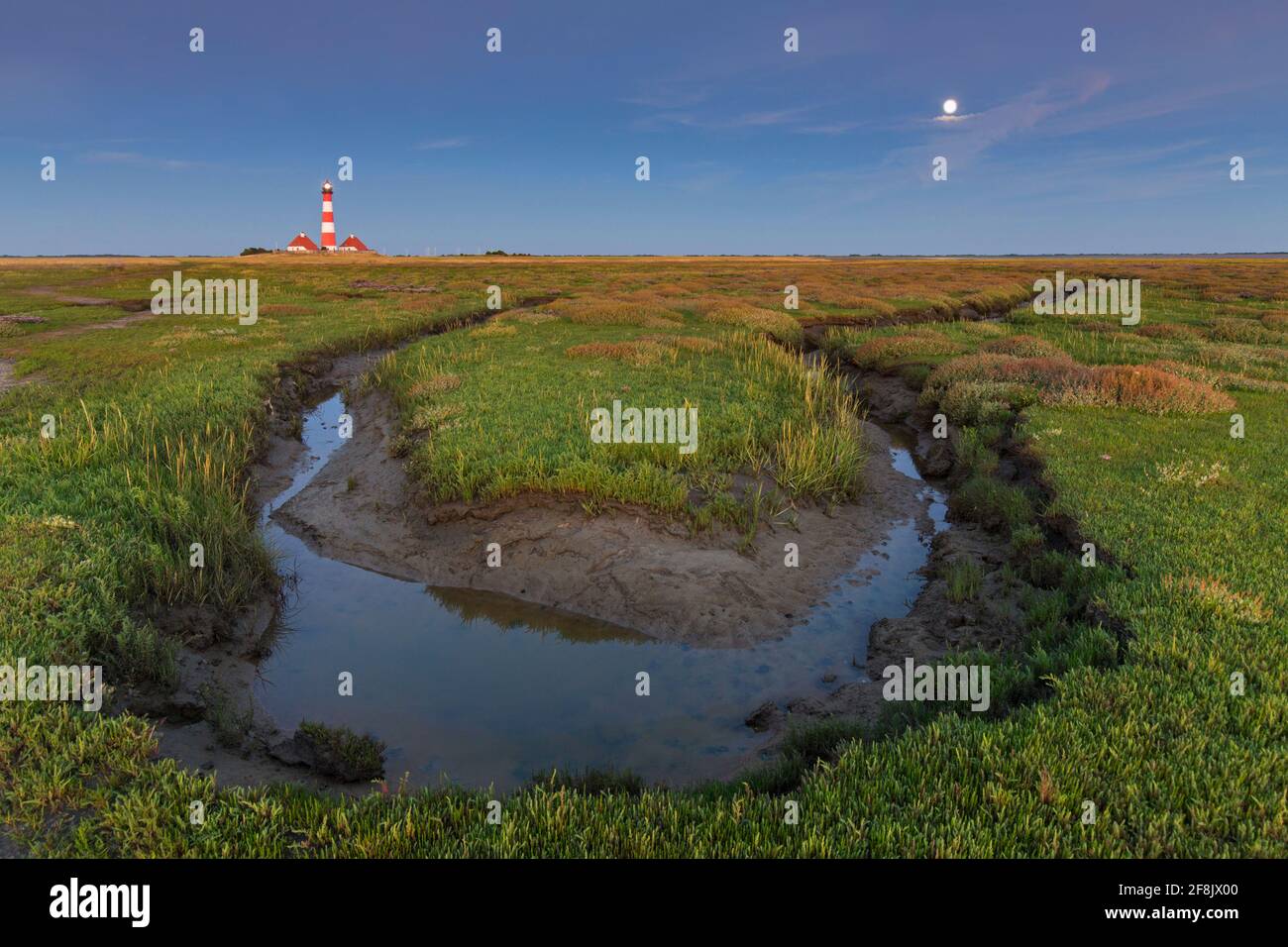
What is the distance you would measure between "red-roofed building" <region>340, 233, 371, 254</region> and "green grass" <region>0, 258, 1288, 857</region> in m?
171

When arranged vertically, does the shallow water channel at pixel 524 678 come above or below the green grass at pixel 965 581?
below

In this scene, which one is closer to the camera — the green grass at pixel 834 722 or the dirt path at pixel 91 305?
the green grass at pixel 834 722

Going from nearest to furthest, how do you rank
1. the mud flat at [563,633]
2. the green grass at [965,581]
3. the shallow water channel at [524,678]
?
the shallow water channel at [524,678], the mud flat at [563,633], the green grass at [965,581]

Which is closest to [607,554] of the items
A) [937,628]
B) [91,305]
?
[937,628]

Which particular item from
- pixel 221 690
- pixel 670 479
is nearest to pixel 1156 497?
pixel 670 479

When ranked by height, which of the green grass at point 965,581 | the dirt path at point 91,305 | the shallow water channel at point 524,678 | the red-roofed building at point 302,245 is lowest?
the shallow water channel at point 524,678

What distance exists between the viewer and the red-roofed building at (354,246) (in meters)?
175

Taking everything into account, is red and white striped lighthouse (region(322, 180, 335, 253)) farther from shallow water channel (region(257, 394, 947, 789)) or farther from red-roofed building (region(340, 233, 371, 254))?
shallow water channel (region(257, 394, 947, 789))

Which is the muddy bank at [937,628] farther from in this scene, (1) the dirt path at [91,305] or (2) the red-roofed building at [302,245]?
(2) the red-roofed building at [302,245]

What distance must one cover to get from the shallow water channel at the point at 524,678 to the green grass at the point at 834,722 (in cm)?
118

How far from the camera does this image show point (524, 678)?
10773 mm

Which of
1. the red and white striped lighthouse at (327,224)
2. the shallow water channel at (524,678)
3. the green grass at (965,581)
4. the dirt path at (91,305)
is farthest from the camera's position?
the red and white striped lighthouse at (327,224)

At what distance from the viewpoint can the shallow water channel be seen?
8.95 m

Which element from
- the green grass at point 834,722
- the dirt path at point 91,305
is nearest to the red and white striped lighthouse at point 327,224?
the dirt path at point 91,305
